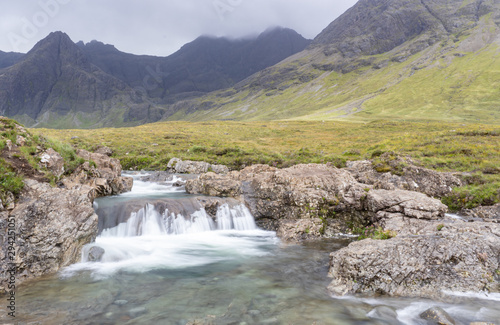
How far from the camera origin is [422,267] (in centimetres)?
991

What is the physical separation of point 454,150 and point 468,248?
28733 millimetres

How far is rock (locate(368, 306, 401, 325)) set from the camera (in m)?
8.25

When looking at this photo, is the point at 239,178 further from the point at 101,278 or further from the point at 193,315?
the point at 193,315

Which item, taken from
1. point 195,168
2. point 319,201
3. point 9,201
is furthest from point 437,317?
point 195,168

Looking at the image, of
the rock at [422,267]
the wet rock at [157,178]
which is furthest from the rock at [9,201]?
the wet rock at [157,178]

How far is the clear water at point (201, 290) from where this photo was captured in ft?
27.9

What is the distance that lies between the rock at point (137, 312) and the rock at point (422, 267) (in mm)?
6908

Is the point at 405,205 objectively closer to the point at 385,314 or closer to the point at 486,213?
the point at 486,213

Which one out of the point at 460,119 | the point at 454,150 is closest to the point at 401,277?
the point at 454,150

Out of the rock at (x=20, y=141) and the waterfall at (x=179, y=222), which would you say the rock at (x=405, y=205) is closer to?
the waterfall at (x=179, y=222)

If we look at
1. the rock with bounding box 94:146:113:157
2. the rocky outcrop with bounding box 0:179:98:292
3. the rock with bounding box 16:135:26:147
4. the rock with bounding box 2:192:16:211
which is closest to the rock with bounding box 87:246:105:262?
the rocky outcrop with bounding box 0:179:98:292

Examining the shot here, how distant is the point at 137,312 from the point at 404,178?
2096cm

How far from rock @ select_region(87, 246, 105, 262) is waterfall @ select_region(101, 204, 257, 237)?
9.50ft

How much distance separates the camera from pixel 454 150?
108ft
